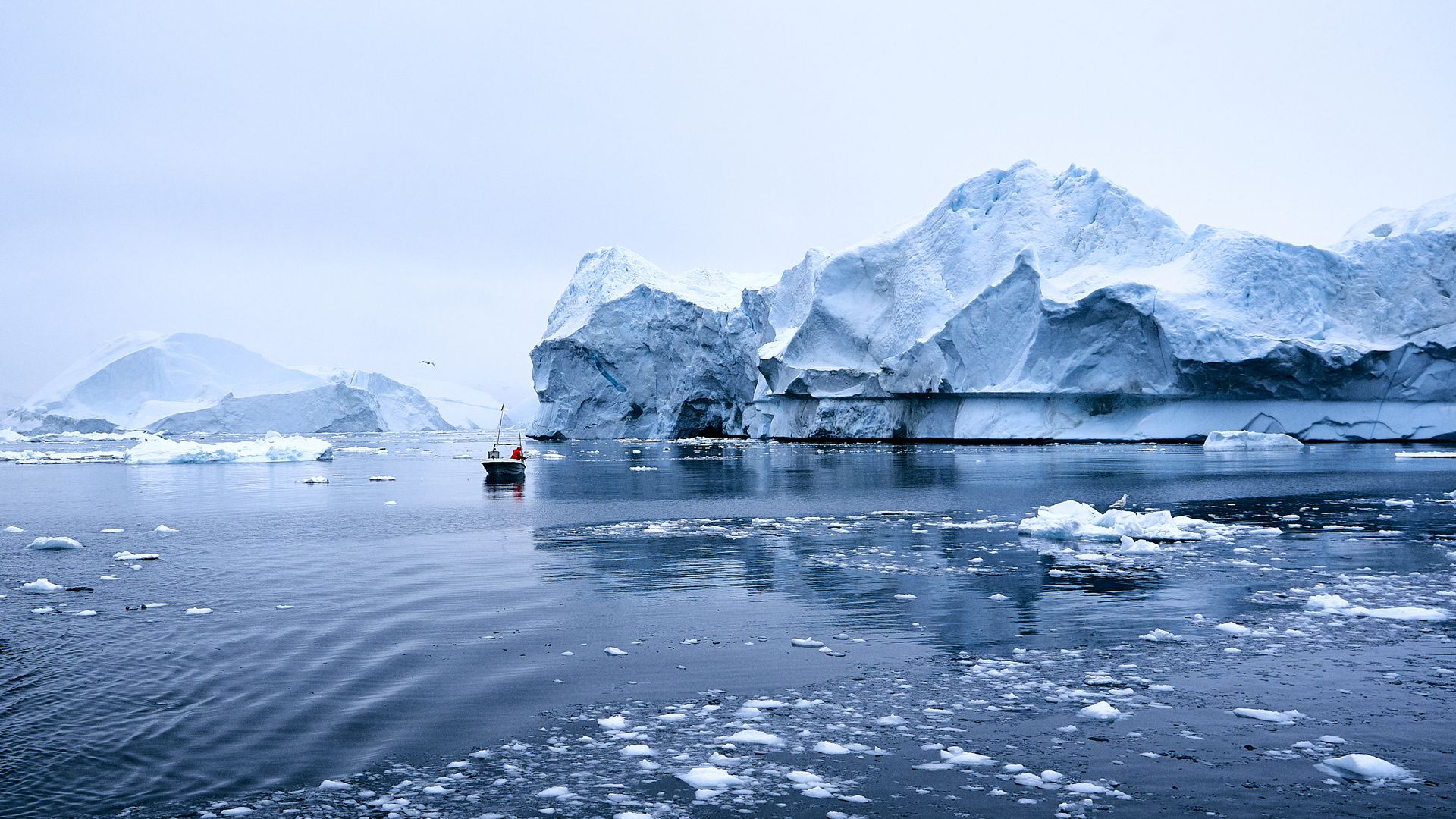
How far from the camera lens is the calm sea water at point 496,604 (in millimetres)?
5098

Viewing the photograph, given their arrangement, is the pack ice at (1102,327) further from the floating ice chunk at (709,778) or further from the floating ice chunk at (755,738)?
the floating ice chunk at (709,778)

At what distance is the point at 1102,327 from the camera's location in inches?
1539

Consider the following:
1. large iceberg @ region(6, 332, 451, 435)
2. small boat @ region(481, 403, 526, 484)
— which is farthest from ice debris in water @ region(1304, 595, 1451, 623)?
large iceberg @ region(6, 332, 451, 435)

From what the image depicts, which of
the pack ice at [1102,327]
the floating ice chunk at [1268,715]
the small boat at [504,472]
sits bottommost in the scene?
the floating ice chunk at [1268,715]

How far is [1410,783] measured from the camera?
4230mm

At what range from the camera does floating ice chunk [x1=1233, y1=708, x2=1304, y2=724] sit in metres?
5.13

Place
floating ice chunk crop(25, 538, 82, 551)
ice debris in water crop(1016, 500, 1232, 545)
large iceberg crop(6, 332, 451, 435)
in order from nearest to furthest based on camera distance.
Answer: ice debris in water crop(1016, 500, 1232, 545) < floating ice chunk crop(25, 538, 82, 551) < large iceberg crop(6, 332, 451, 435)

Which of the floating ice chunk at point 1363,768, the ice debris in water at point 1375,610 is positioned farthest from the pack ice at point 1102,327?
the floating ice chunk at point 1363,768

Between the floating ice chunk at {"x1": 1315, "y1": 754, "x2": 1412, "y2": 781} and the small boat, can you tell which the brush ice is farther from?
the floating ice chunk at {"x1": 1315, "y1": 754, "x2": 1412, "y2": 781}

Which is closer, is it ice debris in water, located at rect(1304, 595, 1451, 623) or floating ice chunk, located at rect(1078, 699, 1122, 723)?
floating ice chunk, located at rect(1078, 699, 1122, 723)

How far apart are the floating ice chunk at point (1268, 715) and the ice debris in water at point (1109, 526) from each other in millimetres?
7015

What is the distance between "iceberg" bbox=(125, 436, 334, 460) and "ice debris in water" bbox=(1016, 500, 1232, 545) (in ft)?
105

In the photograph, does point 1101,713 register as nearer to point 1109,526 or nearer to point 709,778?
point 709,778

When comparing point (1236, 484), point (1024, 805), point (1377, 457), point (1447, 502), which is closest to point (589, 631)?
point (1024, 805)
